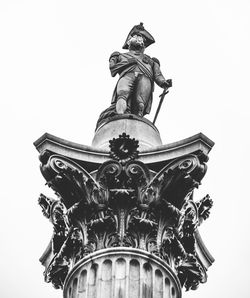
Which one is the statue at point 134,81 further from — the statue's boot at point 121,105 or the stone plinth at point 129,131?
the stone plinth at point 129,131

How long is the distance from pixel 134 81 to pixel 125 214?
6.46 m

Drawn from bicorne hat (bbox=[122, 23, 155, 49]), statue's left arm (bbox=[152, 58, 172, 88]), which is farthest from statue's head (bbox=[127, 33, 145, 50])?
statue's left arm (bbox=[152, 58, 172, 88])

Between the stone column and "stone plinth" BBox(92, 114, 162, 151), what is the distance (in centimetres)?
128

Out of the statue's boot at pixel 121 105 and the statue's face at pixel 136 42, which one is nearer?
the statue's boot at pixel 121 105

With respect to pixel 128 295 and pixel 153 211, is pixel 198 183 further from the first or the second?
pixel 128 295

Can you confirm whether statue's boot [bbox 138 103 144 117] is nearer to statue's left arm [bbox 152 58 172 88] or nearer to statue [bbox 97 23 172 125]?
statue [bbox 97 23 172 125]

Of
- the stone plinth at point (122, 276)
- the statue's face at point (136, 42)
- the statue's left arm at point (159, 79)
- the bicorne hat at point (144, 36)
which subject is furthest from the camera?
the bicorne hat at point (144, 36)

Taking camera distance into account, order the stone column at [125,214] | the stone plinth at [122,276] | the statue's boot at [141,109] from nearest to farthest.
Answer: the stone plinth at [122,276]
the stone column at [125,214]
the statue's boot at [141,109]

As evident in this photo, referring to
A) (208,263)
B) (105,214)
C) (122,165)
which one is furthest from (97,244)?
(208,263)

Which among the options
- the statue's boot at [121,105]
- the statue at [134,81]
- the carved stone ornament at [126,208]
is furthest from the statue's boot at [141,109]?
the carved stone ornament at [126,208]

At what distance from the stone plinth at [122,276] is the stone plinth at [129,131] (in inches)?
155

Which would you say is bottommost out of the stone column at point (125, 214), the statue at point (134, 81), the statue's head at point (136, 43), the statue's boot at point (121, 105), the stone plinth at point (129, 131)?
the stone column at point (125, 214)

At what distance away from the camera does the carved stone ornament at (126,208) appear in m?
20.3

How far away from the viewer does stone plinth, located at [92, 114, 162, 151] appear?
23250 millimetres
